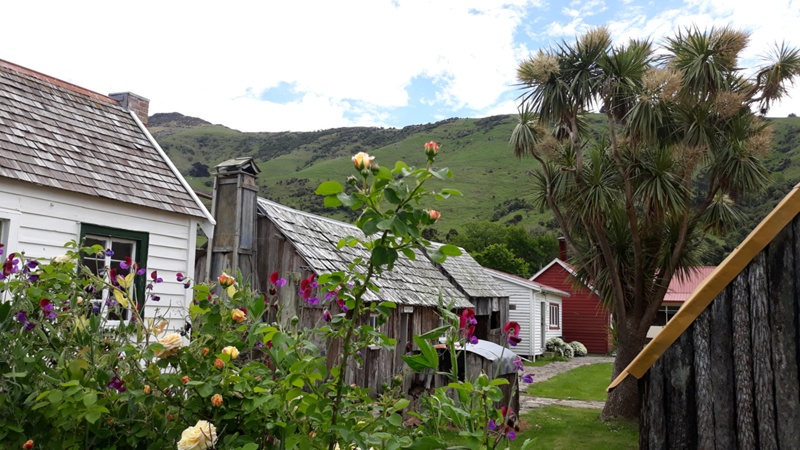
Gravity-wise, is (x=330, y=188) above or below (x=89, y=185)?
below

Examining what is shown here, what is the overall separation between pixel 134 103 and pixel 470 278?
1165cm

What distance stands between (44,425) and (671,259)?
1153cm

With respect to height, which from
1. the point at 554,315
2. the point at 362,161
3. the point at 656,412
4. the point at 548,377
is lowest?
the point at 548,377

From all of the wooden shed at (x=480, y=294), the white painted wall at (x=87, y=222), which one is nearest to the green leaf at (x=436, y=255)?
the white painted wall at (x=87, y=222)

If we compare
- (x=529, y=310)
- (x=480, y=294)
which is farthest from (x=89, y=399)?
(x=529, y=310)

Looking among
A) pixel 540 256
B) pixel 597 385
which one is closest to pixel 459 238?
pixel 540 256

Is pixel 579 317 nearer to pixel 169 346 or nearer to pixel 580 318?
pixel 580 318

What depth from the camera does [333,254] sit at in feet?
38.9

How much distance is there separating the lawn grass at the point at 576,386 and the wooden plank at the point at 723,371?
13.3 m

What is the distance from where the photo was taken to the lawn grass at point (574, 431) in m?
9.88

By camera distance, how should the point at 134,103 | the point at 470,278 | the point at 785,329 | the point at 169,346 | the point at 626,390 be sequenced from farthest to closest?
the point at 470,278 → the point at 626,390 → the point at 134,103 → the point at 785,329 → the point at 169,346

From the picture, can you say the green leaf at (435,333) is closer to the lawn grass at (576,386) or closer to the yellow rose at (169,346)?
the yellow rose at (169,346)

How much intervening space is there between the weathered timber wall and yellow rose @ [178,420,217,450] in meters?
2.63

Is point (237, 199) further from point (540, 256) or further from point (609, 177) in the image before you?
point (540, 256)
